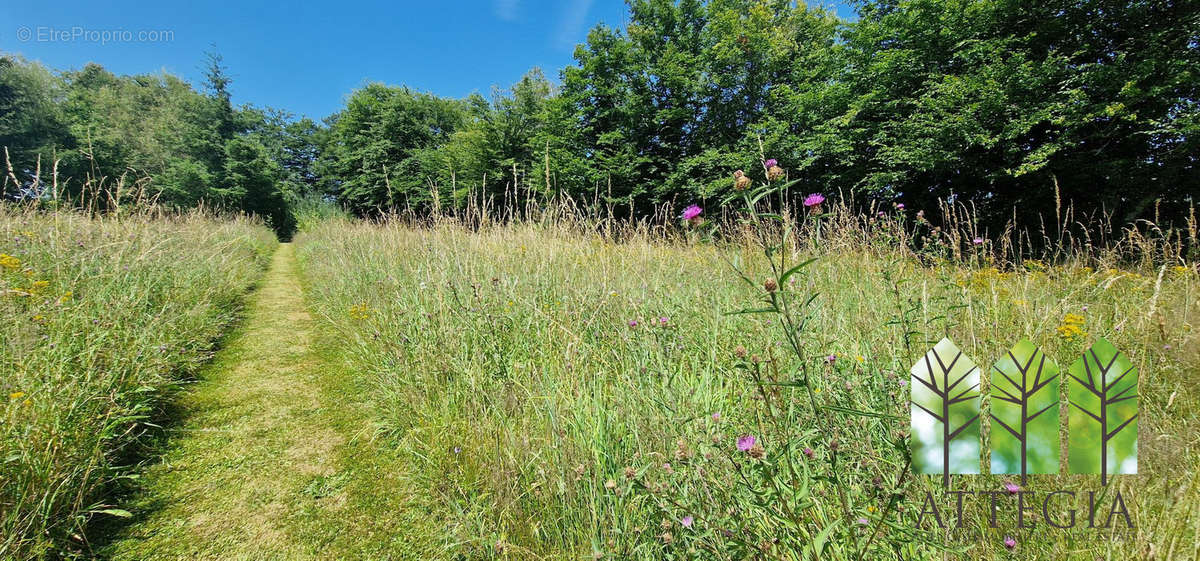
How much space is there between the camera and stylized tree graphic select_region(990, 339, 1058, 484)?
1066mm

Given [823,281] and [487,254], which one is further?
[487,254]

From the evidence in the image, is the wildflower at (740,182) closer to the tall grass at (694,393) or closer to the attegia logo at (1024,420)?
the tall grass at (694,393)

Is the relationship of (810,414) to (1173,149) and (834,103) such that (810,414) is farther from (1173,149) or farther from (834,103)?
(834,103)

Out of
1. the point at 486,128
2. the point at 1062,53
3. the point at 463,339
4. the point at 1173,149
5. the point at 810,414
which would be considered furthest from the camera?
the point at 486,128

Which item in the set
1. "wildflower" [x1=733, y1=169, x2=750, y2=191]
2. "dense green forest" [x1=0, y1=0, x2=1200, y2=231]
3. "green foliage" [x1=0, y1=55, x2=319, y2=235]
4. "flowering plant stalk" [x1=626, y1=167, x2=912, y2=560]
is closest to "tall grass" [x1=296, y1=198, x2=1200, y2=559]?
"flowering plant stalk" [x1=626, y1=167, x2=912, y2=560]

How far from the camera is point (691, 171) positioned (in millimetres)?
13766

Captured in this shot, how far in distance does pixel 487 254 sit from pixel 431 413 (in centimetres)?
187


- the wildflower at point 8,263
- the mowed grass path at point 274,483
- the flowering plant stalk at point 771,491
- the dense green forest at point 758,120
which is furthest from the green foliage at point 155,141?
the flowering plant stalk at point 771,491

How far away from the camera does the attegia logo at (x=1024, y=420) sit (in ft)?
3.36

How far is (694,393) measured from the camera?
159cm

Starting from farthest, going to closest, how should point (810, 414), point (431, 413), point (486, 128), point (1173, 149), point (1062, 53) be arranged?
1. point (486, 128)
2. point (1062, 53)
3. point (1173, 149)
4. point (431, 413)
5. point (810, 414)

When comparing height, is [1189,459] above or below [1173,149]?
below

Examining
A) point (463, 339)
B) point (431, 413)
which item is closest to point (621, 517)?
point (431, 413)

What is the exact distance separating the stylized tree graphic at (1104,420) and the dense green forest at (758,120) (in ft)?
4.49
